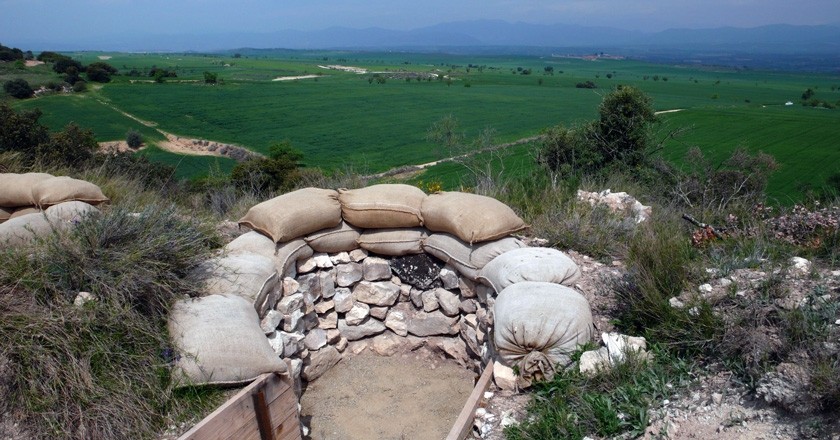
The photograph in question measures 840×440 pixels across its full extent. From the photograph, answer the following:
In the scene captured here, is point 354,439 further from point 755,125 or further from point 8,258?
point 755,125

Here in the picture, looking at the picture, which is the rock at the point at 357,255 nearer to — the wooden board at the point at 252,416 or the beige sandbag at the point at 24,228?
the wooden board at the point at 252,416

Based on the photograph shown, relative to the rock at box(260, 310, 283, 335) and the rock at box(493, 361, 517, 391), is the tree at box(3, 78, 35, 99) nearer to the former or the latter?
the rock at box(260, 310, 283, 335)

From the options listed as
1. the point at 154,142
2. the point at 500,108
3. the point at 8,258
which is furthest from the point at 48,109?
the point at 8,258

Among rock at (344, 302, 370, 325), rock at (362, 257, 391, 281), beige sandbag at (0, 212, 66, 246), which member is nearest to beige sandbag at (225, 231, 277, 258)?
rock at (362, 257, 391, 281)

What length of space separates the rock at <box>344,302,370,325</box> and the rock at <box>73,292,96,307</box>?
2.70m

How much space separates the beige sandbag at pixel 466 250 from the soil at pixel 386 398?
3.57 ft

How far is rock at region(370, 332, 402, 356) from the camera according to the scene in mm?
5750

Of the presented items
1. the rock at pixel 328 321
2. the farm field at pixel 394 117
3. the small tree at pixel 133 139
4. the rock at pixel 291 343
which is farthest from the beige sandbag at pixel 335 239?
the small tree at pixel 133 139

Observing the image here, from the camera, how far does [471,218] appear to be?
5023 millimetres

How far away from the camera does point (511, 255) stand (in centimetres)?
476

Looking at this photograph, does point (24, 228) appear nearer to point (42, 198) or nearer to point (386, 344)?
point (42, 198)

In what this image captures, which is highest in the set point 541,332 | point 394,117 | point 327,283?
point 541,332

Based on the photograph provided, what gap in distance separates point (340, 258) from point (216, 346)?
229 centimetres

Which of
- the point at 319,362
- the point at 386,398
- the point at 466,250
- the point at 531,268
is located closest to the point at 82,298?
the point at 319,362
